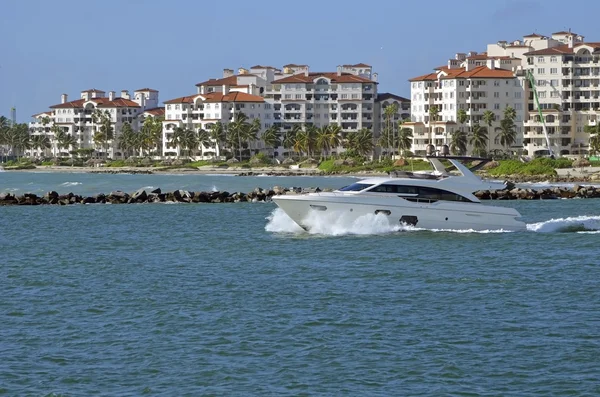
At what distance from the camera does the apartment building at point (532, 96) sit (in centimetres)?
15662

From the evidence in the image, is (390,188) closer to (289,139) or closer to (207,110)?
(289,139)

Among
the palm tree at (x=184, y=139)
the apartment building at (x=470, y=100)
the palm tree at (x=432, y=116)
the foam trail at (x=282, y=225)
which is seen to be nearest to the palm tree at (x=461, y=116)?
the apartment building at (x=470, y=100)

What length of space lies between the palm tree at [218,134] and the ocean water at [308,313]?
446 ft

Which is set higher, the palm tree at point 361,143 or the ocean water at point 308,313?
the palm tree at point 361,143

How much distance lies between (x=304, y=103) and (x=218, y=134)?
48.0 ft

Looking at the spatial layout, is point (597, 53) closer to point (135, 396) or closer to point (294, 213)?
point (294, 213)

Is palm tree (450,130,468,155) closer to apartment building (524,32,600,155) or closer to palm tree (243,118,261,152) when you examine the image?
apartment building (524,32,600,155)

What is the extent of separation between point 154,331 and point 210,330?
114 cm

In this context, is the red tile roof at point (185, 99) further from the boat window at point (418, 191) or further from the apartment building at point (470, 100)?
the boat window at point (418, 191)

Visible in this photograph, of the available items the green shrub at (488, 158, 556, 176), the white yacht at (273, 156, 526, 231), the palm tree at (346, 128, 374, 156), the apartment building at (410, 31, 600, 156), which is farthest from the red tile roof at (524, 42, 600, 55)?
the white yacht at (273, 156, 526, 231)

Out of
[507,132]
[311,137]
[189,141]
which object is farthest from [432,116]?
[189,141]

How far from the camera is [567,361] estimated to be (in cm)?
2095

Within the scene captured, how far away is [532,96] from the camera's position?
533 ft

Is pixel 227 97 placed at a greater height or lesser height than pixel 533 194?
greater
